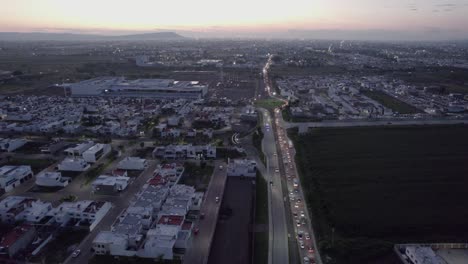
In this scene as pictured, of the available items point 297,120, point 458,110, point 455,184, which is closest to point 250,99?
point 297,120

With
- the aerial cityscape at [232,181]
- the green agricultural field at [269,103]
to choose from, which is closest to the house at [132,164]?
the aerial cityscape at [232,181]

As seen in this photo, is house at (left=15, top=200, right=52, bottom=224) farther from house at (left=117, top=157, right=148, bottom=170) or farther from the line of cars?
the line of cars

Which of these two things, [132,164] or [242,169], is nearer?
[242,169]

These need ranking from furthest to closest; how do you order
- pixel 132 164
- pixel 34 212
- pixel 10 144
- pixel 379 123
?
pixel 379 123 → pixel 10 144 → pixel 132 164 → pixel 34 212

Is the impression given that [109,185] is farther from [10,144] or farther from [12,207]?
[10,144]

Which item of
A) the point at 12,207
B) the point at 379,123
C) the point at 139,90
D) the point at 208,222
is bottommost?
the point at 208,222

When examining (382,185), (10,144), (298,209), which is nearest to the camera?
(298,209)

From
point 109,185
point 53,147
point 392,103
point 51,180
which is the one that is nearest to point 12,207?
point 51,180

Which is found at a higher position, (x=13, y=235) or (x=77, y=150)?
(x=77, y=150)
